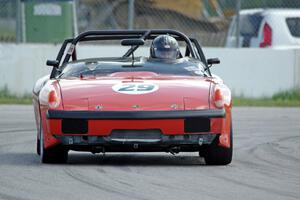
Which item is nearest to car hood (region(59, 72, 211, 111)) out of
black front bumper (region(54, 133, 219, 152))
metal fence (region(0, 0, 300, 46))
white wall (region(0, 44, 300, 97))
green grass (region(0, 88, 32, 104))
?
black front bumper (region(54, 133, 219, 152))

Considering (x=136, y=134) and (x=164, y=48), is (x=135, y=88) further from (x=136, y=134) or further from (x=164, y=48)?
(x=164, y=48)

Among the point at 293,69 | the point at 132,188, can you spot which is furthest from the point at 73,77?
the point at 293,69

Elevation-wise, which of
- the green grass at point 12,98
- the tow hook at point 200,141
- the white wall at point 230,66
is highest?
the tow hook at point 200,141

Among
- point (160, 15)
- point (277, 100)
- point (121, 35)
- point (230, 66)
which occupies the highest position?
point (121, 35)

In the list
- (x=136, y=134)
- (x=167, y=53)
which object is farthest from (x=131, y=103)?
(x=167, y=53)

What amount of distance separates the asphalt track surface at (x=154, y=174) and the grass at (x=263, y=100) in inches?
230

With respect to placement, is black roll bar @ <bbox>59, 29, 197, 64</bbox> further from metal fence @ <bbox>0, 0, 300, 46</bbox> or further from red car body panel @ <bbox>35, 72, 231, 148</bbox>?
metal fence @ <bbox>0, 0, 300, 46</bbox>

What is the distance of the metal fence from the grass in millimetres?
1366

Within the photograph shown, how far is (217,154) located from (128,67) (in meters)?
1.43

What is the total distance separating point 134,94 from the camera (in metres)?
9.89

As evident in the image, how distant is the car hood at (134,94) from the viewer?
31.9 ft

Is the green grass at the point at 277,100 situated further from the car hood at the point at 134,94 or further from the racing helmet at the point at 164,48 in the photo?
Result: the car hood at the point at 134,94

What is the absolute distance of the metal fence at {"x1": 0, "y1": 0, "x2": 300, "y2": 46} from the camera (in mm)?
20875

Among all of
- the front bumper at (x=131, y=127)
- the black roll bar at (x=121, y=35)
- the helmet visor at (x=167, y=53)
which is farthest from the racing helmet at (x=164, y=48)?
the front bumper at (x=131, y=127)
